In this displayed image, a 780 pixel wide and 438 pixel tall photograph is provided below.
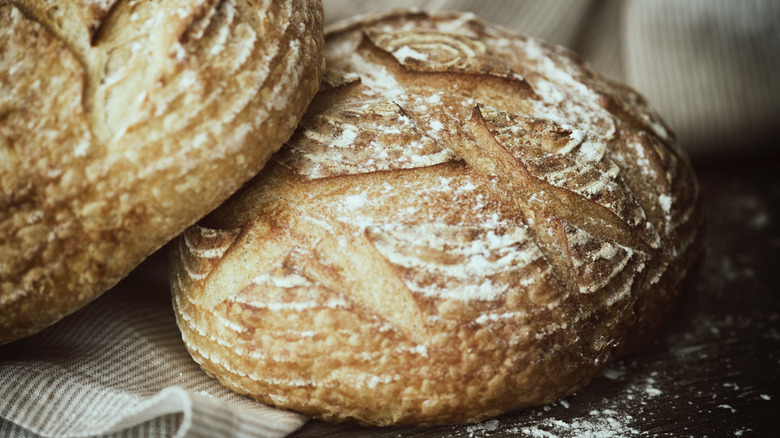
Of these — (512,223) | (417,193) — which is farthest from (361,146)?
(512,223)

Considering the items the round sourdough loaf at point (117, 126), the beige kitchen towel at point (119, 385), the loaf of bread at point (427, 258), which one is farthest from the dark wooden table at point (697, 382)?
the round sourdough loaf at point (117, 126)

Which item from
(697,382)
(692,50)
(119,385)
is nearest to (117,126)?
(119,385)

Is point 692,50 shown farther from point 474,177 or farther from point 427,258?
point 427,258

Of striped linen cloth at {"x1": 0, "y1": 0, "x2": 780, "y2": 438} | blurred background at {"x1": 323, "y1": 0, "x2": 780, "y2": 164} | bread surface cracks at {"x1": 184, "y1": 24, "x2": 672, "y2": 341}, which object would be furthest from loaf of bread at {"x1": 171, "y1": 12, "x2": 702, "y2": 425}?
blurred background at {"x1": 323, "y1": 0, "x2": 780, "y2": 164}

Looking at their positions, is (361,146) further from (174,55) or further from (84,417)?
(84,417)

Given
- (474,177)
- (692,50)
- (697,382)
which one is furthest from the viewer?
(692,50)

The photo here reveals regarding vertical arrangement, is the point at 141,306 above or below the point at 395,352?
below
